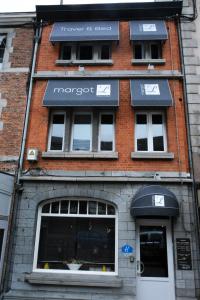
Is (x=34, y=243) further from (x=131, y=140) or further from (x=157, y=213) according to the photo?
(x=131, y=140)

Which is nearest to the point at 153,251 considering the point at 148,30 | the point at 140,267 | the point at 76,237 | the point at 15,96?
the point at 140,267

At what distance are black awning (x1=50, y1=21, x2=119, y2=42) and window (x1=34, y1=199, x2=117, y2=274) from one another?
18.0 ft

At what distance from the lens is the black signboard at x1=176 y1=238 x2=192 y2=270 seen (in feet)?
24.8

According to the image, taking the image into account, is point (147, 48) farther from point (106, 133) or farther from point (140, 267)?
point (140, 267)

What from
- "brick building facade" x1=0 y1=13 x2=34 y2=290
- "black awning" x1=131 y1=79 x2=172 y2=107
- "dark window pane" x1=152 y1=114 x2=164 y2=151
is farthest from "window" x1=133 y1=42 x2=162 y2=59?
"brick building facade" x1=0 y1=13 x2=34 y2=290

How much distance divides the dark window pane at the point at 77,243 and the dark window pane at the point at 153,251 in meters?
0.87

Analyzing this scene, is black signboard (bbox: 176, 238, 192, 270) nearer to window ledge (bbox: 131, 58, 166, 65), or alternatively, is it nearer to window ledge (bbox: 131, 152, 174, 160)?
window ledge (bbox: 131, 152, 174, 160)

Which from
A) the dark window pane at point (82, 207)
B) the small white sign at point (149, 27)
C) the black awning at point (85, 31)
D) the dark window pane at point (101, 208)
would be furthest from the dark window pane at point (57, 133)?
the small white sign at point (149, 27)

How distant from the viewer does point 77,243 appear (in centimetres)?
820

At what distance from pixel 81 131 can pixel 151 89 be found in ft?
8.55

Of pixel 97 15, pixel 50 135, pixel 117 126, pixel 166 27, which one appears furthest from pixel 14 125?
pixel 166 27

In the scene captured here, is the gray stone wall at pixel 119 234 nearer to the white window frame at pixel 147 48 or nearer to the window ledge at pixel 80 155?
the window ledge at pixel 80 155

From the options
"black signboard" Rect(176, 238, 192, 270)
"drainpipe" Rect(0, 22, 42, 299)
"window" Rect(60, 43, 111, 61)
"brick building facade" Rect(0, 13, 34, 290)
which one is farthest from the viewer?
"window" Rect(60, 43, 111, 61)

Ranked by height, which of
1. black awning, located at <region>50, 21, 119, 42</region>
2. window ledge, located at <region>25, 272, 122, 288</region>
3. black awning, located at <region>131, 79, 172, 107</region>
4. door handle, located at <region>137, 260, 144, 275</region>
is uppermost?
black awning, located at <region>50, 21, 119, 42</region>
